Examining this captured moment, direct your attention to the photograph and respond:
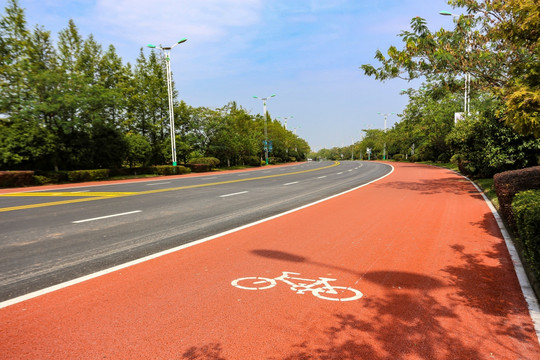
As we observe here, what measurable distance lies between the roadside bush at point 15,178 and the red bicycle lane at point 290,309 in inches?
822

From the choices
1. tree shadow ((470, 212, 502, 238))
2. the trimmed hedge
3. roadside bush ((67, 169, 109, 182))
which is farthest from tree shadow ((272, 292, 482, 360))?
roadside bush ((67, 169, 109, 182))

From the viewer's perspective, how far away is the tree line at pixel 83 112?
78.8ft

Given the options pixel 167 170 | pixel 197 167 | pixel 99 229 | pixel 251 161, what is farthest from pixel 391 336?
pixel 251 161

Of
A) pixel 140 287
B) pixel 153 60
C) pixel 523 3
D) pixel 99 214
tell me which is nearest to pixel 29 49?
pixel 153 60

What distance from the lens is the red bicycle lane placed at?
9.33 feet

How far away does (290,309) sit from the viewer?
140 inches

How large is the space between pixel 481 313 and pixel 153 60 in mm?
46417

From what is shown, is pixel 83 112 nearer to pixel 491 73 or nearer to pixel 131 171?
pixel 131 171

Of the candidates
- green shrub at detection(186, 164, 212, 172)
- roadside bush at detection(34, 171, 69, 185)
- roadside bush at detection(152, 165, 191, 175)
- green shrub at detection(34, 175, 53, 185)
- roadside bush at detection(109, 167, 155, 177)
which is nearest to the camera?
green shrub at detection(34, 175, 53, 185)

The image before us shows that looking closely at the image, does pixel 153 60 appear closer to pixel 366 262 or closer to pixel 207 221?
pixel 207 221

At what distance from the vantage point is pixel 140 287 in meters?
4.12

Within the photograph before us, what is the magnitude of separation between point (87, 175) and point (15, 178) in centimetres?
549

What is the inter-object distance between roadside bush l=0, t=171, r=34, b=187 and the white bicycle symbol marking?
74.5 feet

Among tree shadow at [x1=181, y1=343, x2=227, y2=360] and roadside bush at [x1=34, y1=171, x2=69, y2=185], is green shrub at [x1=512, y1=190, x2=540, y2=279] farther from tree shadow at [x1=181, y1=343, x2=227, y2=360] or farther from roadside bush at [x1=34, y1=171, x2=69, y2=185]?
roadside bush at [x1=34, y1=171, x2=69, y2=185]
